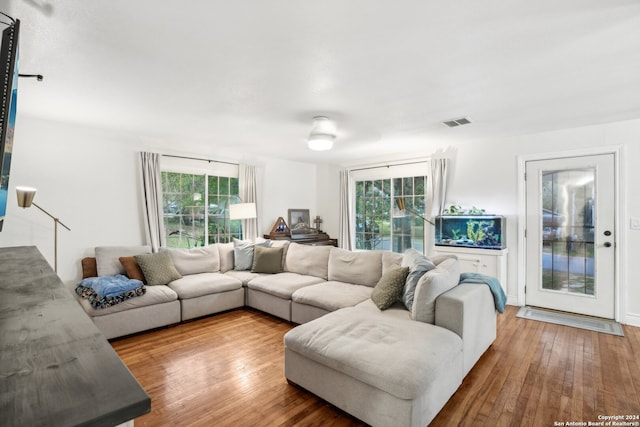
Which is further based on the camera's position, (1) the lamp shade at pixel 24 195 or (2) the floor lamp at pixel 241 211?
(2) the floor lamp at pixel 241 211

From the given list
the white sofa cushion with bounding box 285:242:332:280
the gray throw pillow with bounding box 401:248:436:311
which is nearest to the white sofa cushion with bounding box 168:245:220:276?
the white sofa cushion with bounding box 285:242:332:280

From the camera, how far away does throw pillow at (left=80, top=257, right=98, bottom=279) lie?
3.64 metres

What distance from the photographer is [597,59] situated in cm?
211

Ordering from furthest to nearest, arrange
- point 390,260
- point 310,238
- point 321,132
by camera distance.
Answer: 1. point 310,238
2. point 390,260
3. point 321,132

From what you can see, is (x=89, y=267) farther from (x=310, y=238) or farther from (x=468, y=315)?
(x=468, y=315)

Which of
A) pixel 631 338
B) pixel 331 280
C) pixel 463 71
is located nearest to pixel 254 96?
pixel 463 71

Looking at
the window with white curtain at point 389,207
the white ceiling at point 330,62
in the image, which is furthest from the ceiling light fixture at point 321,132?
the window with white curtain at point 389,207

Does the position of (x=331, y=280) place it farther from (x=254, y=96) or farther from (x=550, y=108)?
(x=550, y=108)

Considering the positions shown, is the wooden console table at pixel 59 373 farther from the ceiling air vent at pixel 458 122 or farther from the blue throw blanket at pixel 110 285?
the ceiling air vent at pixel 458 122

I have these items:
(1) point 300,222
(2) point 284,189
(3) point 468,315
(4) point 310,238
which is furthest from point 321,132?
(1) point 300,222

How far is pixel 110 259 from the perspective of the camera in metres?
3.70

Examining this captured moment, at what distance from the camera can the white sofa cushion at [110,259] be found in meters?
3.63

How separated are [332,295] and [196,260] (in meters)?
2.11

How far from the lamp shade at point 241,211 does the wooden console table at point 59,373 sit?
385 cm
